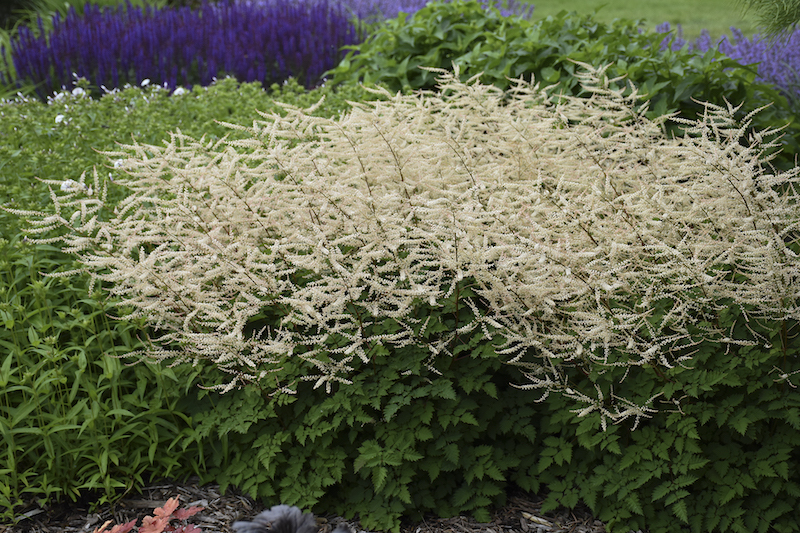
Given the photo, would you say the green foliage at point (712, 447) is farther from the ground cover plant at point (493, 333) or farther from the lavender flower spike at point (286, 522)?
the lavender flower spike at point (286, 522)

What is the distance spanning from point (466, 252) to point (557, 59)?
3729 millimetres

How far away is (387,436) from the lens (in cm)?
326

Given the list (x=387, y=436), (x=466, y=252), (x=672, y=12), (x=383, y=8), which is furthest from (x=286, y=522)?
(x=672, y=12)

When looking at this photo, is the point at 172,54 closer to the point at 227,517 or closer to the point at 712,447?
the point at 227,517

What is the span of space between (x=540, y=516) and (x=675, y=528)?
2.02ft

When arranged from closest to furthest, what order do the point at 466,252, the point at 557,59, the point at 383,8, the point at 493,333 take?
the point at 466,252 → the point at 493,333 → the point at 557,59 → the point at 383,8

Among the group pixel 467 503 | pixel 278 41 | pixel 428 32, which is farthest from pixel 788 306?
pixel 278 41

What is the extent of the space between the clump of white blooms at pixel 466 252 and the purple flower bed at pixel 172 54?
5.84 metres

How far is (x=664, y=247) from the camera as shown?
2902 mm

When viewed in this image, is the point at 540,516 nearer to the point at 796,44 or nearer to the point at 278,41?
the point at 796,44

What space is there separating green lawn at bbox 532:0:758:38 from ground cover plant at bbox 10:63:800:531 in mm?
12659

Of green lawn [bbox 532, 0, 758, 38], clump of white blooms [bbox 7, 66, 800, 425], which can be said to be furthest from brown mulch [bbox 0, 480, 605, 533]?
green lawn [bbox 532, 0, 758, 38]

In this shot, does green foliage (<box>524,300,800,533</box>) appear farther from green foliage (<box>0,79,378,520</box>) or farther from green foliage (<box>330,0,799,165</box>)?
green foliage (<box>330,0,799,165</box>)

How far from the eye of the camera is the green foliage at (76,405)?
3.35 metres
